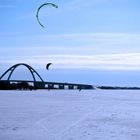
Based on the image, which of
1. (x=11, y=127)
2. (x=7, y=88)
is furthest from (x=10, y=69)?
(x=11, y=127)

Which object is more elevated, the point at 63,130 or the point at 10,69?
the point at 10,69

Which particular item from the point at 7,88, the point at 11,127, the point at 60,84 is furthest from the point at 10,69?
the point at 11,127

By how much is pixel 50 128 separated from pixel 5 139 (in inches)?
163

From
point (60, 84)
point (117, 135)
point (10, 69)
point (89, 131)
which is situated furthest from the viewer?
point (60, 84)

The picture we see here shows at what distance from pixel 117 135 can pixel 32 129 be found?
3.97 m

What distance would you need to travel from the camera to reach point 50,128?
19.8 m

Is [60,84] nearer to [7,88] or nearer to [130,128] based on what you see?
[7,88]

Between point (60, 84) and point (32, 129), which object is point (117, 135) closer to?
point (32, 129)

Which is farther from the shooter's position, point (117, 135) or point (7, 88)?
point (7, 88)

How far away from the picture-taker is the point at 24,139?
53.1 ft

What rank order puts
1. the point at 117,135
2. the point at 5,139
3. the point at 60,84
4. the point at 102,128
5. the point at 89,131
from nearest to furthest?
the point at 5,139 < the point at 117,135 < the point at 89,131 < the point at 102,128 < the point at 60,84

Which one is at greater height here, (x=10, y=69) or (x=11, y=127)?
(x=10, y=69)

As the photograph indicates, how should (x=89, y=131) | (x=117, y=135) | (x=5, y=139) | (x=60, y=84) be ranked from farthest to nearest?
(x=60, y=84)
(x=89, y=131)
(x=117, y=135)
(x=5, y=139)

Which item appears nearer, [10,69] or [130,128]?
[130,128]
